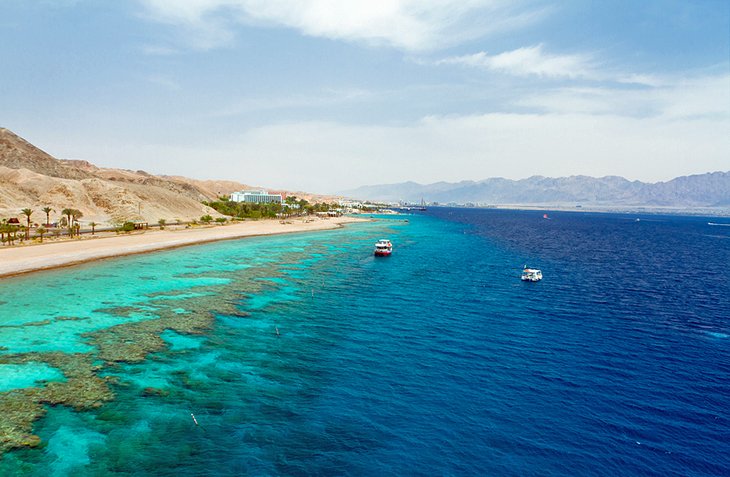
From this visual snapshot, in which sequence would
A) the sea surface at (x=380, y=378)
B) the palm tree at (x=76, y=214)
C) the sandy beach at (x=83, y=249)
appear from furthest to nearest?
the palm tree at (x=76, y=214) → the sandy beach at (x=83, y=249) → the sea surface at (x=380, y=378)

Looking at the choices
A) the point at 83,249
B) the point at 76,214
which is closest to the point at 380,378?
the point at 83,249

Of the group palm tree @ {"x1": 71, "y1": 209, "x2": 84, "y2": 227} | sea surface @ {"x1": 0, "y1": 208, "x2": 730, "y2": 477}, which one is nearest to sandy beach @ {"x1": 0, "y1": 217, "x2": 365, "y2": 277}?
sea surface @ {"x1": 0, "y1": 208, "x2": 730, "y2": 477}

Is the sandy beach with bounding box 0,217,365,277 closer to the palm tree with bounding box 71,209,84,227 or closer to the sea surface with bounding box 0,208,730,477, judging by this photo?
the sea surface with bounding box 0,208,730,477

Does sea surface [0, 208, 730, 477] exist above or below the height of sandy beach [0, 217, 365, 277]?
below

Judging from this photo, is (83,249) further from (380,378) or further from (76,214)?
(380,378)

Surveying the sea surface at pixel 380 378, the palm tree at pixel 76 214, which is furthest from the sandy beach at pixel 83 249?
the palm tree at pixel 76 214

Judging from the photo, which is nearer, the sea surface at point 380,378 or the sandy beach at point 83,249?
the sea surface at point 380,378

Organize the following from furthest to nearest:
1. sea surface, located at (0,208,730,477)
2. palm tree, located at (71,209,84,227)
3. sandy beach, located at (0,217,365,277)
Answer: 1. palm tree, located at (71,209,84,227)
2. sandy beach, located at (0,217,365,277)
3. sea surface, located at (0,208,730,477)

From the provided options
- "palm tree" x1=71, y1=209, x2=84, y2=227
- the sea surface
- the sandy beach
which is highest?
"palm tree" x1=71, y1=209, x2=84, y2=227

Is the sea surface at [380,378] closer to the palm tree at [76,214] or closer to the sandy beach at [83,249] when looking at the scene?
the sandy beach at [83,249]
